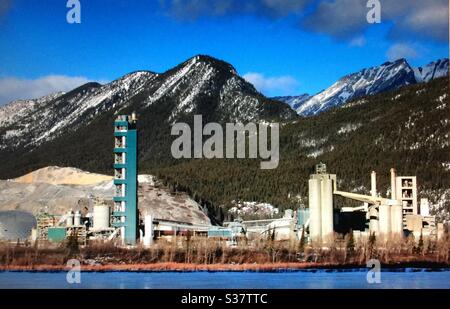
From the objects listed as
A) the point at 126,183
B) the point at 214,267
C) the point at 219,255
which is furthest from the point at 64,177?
the point at 214,267

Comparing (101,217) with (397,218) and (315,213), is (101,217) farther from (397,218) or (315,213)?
(397,218)

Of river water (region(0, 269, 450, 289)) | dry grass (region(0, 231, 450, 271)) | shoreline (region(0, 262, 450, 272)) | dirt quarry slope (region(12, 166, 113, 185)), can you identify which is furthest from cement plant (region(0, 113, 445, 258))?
dirt quarry slope (region(12, 166, 113, 185))

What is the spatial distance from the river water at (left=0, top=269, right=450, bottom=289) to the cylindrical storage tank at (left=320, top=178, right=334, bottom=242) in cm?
875

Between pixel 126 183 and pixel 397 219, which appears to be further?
pixel 397 219

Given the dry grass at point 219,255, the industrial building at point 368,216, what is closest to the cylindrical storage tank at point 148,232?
the dry grass at point 219,255

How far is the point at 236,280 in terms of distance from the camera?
176 feet

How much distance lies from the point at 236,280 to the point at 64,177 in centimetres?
6751

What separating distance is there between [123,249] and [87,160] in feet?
346

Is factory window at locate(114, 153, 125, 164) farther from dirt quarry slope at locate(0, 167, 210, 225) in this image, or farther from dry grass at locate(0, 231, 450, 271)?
dirt quarry slope at locate(0, 167, 210, 225)

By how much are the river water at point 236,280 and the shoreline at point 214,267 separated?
4.20ft

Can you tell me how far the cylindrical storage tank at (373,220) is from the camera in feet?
239

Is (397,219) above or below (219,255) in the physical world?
above

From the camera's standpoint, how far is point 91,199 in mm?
89750
